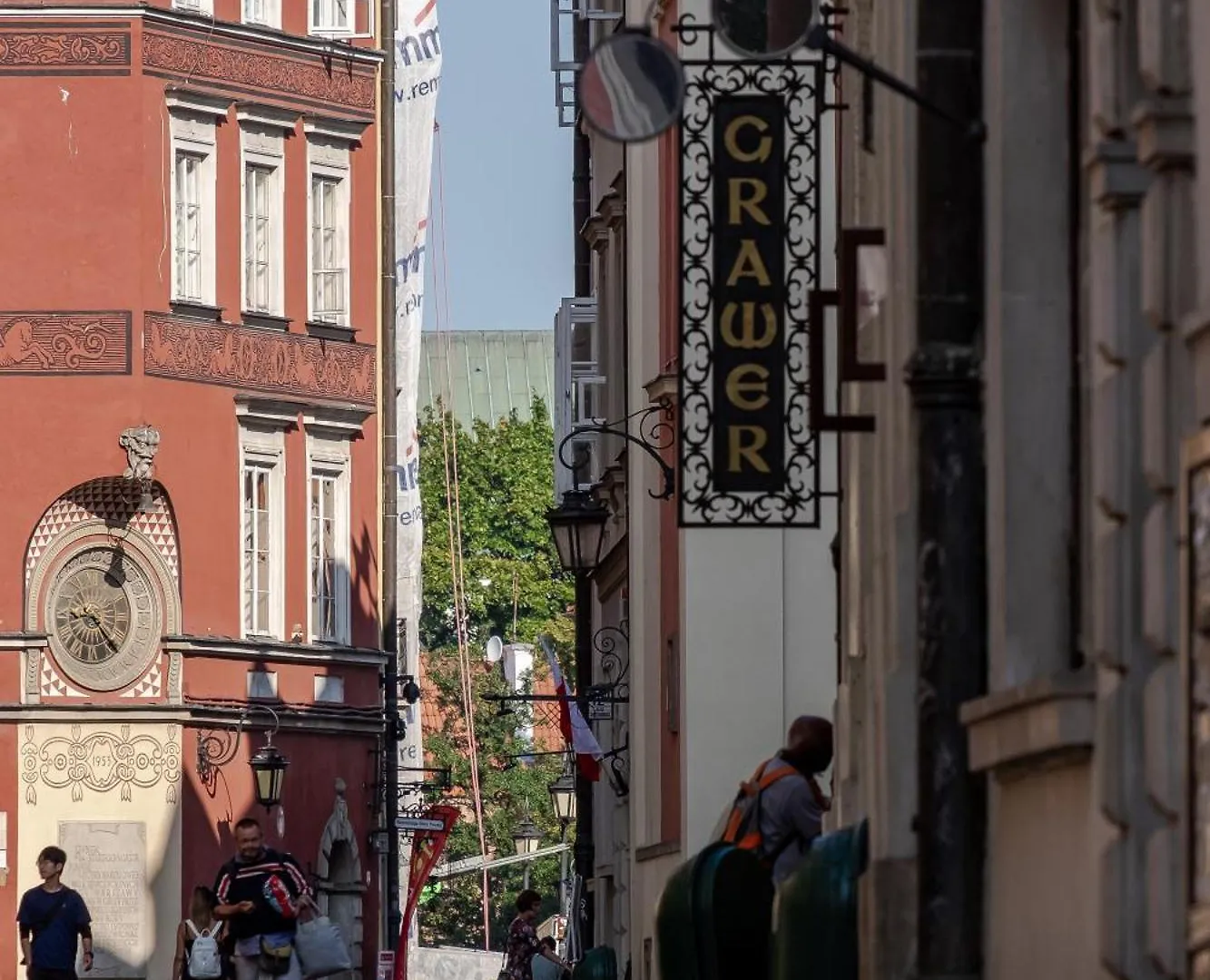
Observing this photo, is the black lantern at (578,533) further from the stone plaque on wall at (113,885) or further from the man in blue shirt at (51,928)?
the stone plaque on wall at (113,885)

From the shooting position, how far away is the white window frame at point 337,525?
136 ft

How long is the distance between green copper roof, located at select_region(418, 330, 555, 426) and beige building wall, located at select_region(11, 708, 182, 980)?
2900 inches

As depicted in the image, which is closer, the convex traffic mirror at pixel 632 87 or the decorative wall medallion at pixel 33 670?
the convex traffic mirror at pixel 632 87

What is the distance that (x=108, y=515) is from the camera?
128 ft

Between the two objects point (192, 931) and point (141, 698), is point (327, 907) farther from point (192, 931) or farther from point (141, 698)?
point (192, 931)

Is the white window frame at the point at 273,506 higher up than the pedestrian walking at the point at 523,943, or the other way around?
the white window frame at the point at 273,506

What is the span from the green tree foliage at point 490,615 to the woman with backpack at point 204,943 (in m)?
60.2

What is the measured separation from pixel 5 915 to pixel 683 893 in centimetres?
2646

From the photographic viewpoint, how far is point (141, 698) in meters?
39.1

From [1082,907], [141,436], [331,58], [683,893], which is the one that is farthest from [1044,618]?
[331,58]

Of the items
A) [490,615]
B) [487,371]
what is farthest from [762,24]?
[487,371]

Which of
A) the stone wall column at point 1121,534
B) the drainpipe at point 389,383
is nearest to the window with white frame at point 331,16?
the drainpipe at point 389,383

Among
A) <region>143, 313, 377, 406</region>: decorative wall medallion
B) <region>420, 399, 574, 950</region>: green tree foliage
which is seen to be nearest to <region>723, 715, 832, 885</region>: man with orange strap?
<region>143, 313, 377, 406</region>: decorative wall medallion

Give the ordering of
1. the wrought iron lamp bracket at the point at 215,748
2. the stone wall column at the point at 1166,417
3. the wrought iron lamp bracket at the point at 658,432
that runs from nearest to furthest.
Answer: the stone wall column at the point at 1166,417
the wrought iron lamp bracket at the point at 658,432
the wrought iron lamp bracket at the point at 215,748
